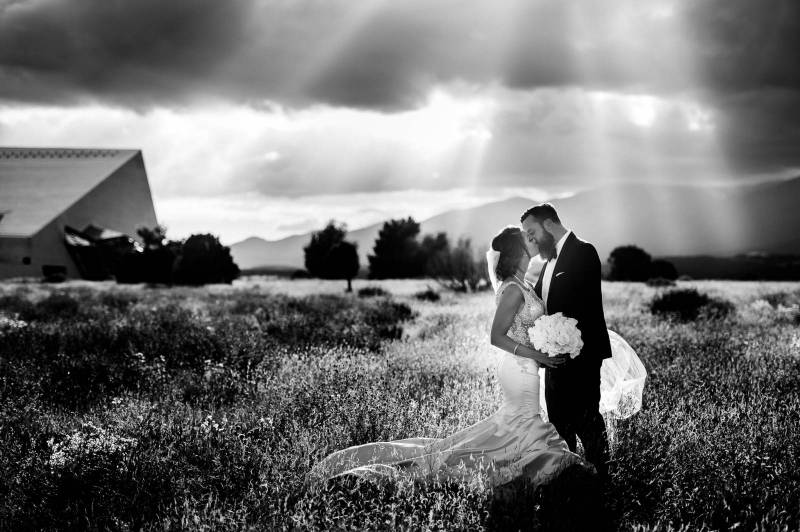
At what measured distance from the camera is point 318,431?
4.14 m

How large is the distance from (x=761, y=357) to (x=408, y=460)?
17.0 ft

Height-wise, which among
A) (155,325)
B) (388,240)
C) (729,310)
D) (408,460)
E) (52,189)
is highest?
(52,189)

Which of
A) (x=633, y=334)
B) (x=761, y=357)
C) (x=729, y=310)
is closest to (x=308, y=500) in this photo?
(x=761, y=357)

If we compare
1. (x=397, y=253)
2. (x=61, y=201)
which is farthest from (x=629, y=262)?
(x=61, y=201)

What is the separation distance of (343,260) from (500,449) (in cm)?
2373

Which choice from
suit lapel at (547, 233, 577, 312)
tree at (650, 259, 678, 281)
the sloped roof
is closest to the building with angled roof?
the sloped roof

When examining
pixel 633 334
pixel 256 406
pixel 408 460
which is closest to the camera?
pixel 408 460

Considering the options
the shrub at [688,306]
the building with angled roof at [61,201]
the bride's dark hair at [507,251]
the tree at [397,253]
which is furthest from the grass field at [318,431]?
the building with angled roof at [61,201]

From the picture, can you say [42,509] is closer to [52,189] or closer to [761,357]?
[761,357]

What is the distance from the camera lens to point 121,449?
3.75 m

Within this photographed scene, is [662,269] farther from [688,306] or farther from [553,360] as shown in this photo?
[553,360]

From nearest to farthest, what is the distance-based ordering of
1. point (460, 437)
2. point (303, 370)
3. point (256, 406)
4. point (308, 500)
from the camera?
point (308, 500)
point (460, 437)
point (256, 406)
point (303, 370)

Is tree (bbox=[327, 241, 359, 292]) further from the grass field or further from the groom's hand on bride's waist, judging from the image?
the groom's hand on bride's waist

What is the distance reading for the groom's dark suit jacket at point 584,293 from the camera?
373 centimetres
